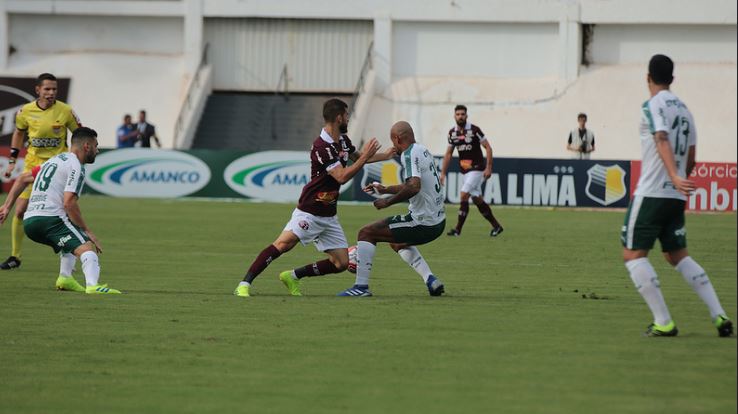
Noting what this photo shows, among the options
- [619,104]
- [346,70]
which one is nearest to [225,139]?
[346,70]

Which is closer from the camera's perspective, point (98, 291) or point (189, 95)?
point (98, 291)

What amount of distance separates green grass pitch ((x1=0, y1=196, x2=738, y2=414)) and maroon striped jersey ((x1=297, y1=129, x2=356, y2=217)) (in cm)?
91

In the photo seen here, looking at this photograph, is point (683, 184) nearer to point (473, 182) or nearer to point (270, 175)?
point (473, 182)

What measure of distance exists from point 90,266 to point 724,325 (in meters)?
6.22

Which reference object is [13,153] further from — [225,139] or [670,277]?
[225,139]

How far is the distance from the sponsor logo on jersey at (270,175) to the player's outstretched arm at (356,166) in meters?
19.0

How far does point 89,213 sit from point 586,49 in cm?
2008

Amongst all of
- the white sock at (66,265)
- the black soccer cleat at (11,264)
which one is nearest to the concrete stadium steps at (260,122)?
the black soccer cleat at (11,264)

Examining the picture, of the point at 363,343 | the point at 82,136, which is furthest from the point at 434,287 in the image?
the point at 82,136

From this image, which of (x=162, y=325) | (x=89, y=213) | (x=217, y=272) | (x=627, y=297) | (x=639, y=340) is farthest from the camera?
(x=89, y=213)

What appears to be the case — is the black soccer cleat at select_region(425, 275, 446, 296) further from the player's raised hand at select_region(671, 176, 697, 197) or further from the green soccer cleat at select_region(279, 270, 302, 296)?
the player's raised hand at select_region(671, 176, 697, 197)

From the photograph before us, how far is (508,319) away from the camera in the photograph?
10867mm

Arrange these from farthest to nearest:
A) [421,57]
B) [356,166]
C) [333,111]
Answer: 1. [421,57]
2. [333,111]
3. [356,166]

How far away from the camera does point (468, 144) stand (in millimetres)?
22172
